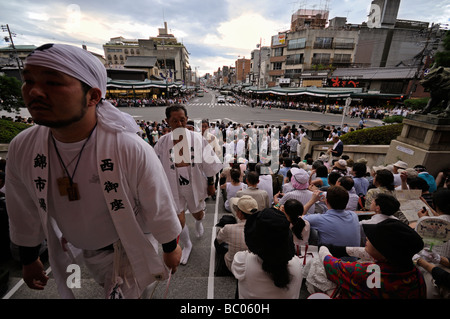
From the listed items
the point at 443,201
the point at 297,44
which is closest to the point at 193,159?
the point at 443,201

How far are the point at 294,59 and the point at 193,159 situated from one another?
4811 centimetres

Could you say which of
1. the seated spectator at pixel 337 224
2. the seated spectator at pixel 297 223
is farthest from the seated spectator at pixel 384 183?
the seated spectator at pixel 297 223

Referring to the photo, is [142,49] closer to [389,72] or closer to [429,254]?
[389,72]

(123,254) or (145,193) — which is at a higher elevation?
(145,193)

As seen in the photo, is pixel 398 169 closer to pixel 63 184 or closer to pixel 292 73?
pixel 63 184

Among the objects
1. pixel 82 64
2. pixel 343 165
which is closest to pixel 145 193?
pixel 82 64

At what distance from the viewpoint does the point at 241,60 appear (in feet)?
315

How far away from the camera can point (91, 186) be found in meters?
1.35

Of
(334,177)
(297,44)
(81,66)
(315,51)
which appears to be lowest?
(334,177)

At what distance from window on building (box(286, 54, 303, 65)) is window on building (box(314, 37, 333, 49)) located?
3418 millimetres

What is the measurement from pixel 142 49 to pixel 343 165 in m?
78.9

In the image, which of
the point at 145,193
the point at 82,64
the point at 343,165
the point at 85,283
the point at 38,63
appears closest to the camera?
the point at 38,63

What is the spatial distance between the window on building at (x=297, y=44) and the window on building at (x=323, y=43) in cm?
234

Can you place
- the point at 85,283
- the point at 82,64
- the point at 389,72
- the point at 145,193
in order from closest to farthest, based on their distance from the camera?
the point at 82,64
the point at 145,193
the point at 85,283
the point at 389,72
